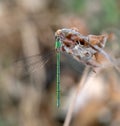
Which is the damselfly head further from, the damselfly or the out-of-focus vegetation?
the out-of-focus vegetation

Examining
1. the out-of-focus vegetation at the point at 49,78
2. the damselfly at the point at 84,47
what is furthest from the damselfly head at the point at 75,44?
the out-of-focus vegetation at the point at 49,78

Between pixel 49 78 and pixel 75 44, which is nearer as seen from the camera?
pixel 75 44

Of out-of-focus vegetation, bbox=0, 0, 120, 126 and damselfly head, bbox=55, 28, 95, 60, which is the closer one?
damselfly head, bbox=55, 28, 95, 60

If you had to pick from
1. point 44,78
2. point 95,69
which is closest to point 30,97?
point 44,78

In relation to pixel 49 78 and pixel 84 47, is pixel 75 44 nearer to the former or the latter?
pixel 84 47

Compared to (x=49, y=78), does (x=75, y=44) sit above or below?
above

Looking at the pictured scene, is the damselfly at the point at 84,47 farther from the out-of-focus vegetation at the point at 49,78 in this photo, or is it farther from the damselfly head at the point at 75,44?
the out-of-focus vegetation at the point at 49,78

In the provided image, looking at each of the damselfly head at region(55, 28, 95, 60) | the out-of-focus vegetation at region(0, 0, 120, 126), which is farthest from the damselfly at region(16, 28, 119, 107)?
the out-of-focus vegetation at region(0, 0, 120, 126)

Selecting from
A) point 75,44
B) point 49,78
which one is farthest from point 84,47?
point 49,78

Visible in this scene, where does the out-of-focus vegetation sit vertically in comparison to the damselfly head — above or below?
below
